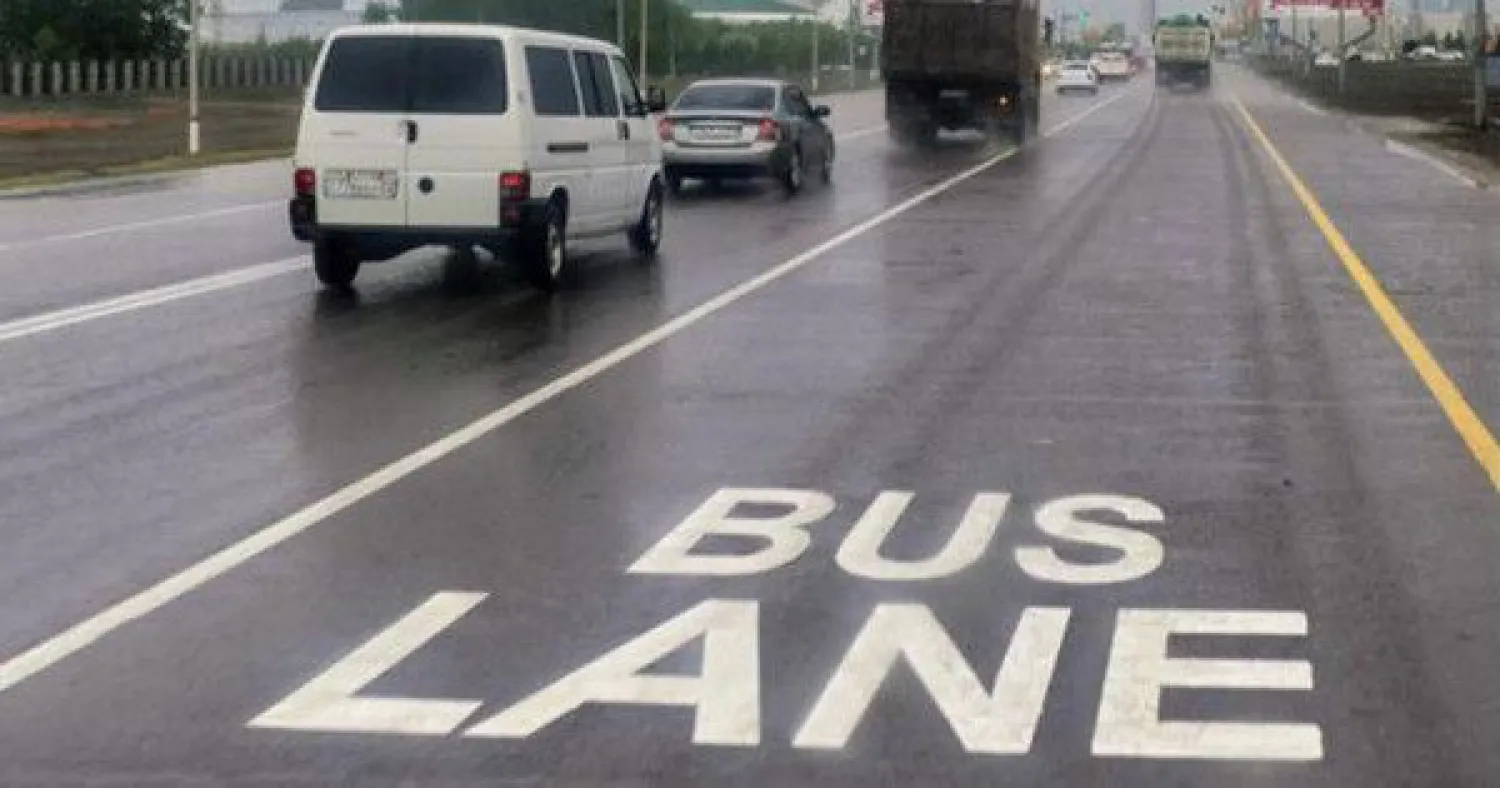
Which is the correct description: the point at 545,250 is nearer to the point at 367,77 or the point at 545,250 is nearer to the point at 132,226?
the point at 367,77

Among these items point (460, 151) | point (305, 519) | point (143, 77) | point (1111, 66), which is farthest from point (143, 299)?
point (1111, 66)

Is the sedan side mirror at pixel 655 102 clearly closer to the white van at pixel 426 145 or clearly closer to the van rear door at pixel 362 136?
the white van at pixel 426 145

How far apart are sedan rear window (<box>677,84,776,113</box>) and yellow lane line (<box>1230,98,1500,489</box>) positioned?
875cm

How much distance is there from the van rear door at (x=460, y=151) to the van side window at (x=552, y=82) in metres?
0.40

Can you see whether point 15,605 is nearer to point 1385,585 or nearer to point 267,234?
point 1385,585

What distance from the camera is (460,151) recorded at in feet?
Result: 60.4

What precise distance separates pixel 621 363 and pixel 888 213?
572 inches

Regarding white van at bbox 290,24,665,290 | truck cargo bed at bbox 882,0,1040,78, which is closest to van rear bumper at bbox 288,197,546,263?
white van at bbox 290,24,665,290

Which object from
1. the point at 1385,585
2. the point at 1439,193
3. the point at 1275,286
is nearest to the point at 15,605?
the point at 1385,585

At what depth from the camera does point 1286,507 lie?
10.1m

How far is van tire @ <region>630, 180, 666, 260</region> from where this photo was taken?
2238 cm

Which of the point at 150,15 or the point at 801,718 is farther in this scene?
the point at 150,15

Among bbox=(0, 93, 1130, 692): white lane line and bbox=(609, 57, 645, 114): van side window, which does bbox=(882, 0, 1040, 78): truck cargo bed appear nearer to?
bbox=(609, 57, 645, 114): van side window

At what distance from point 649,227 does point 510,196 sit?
13.9ft
